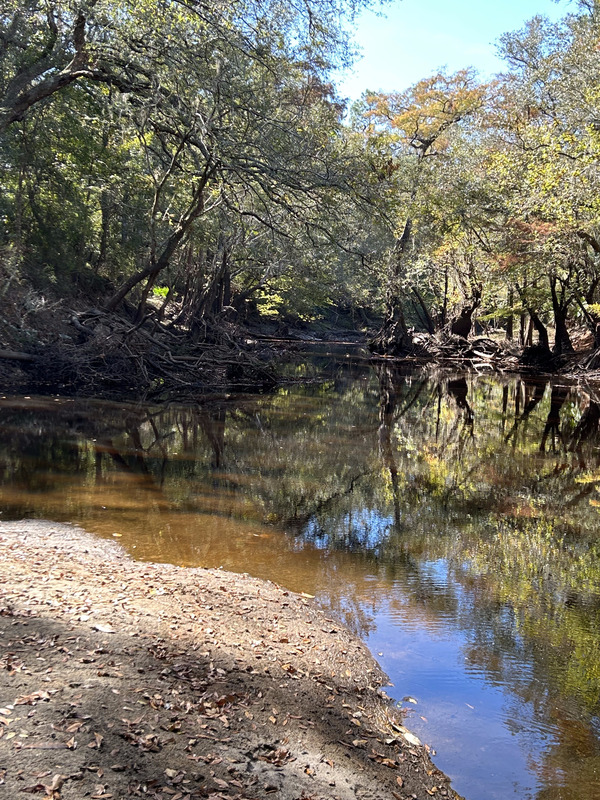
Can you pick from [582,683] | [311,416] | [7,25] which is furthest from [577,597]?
[7,25]

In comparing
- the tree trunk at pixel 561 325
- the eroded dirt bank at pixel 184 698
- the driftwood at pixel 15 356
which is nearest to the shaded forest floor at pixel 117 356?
the driftwood at pixel 15 356

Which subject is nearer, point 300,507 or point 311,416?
point 300,507

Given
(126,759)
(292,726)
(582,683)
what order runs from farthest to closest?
1. (582,683)
2. (292,726)
3. (126,759)

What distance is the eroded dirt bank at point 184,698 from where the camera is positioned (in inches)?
105

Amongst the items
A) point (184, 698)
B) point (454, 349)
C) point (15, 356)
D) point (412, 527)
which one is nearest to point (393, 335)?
point (454, 349)

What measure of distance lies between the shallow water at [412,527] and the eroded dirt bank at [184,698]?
488 mm

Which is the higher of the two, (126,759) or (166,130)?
(166,130)

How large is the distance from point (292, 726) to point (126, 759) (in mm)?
970

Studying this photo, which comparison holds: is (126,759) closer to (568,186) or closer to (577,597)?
(577,597)

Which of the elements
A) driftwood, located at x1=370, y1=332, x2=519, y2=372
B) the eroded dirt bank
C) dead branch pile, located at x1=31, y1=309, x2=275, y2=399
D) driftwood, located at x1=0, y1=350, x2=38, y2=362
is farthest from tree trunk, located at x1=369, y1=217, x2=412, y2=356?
the eroded dirt bank

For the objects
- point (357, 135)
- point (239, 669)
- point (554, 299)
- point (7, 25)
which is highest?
point (357, 135)

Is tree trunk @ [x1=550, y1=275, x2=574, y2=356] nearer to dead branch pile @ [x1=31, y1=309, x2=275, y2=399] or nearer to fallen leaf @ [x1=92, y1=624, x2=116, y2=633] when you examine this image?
dead branch pile @ [x1=31, y1=309, x2=275, y2=399]

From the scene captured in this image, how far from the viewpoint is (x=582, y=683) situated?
4398 millimetres

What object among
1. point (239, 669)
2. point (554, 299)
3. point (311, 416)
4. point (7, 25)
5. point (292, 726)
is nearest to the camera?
Answer: point (292, 726)
